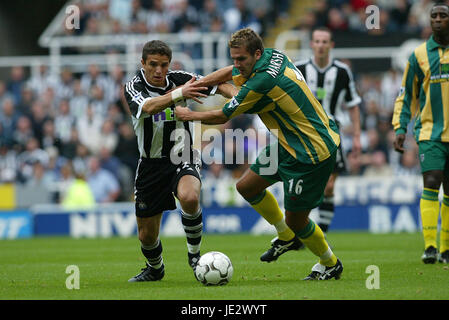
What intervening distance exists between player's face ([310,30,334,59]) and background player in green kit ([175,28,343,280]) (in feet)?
11.6

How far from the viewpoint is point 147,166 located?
302 inches

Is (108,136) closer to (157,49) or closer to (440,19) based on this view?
(440,19)

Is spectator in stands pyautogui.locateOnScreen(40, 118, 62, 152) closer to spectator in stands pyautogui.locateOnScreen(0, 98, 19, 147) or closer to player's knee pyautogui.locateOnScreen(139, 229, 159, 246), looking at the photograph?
spectator in stands pyautogui.locateOnScreen(0, 98, 19, 147)

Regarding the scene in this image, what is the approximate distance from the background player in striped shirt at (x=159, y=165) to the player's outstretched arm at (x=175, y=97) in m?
0.24

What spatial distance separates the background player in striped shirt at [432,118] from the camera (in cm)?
873

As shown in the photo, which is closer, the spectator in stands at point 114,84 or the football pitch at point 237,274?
the football pitch at point 237,274

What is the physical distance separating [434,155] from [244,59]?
9.54 ft

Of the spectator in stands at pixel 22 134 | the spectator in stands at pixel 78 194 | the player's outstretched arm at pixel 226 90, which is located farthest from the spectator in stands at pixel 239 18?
the player's outstretched arm at pixel 226 90

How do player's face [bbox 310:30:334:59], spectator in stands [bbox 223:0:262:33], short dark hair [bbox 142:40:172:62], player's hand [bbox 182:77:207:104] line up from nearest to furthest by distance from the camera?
player's hand [bbox 182:77:207:104] → short dark hair [bbox 142:40:172:62] → player's face [bbox 310:30:334:59] → spectator in stands [bbox 223:0:262:33]

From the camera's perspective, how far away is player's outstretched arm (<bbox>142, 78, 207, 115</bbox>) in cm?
714

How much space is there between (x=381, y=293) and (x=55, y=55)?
14987 millimetres

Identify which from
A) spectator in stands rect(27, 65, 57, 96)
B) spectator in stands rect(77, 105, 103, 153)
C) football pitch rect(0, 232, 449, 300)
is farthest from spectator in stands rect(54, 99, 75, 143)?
football pitch rect(0, 232, 449, 300)

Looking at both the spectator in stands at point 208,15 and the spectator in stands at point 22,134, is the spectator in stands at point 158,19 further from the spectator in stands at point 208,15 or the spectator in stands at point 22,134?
the spectator in stands at point 22,134

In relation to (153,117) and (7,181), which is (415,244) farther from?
(7,181)
